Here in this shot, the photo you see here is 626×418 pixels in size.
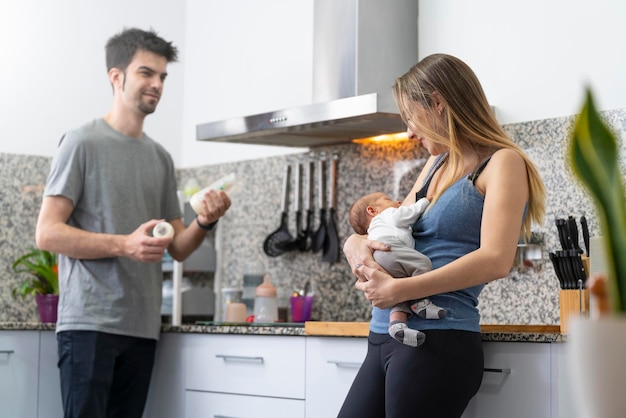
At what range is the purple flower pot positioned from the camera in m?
3.41

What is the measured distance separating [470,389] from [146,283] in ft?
4.56

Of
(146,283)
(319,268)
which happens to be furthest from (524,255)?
(146,283)

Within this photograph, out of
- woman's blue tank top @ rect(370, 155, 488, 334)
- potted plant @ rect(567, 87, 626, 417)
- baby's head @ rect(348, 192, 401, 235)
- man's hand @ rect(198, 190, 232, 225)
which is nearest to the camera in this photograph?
potted plant @ rect(567, 87, 626, 417)

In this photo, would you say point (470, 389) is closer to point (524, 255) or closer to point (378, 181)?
point (524, 255)

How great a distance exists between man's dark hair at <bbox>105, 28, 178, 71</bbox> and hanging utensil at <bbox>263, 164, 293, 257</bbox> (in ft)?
2.47

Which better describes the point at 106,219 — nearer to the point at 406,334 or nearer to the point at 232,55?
the point at 232,55

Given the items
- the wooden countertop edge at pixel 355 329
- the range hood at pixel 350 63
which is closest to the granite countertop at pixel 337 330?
the wooden countertop edge at pixel 355 329

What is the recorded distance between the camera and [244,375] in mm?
2881

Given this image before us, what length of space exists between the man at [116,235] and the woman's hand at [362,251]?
933 mm

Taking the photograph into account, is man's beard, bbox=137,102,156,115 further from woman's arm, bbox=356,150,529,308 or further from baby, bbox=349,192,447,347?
woman's arm, bbox=356,150,529,308

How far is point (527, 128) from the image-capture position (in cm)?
285

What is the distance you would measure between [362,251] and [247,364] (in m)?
1.03

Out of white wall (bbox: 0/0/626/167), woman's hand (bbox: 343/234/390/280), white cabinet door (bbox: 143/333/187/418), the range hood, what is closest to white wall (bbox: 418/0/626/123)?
white wall (bbox: 0/0/626/167)

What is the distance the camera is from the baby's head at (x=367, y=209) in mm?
2268
